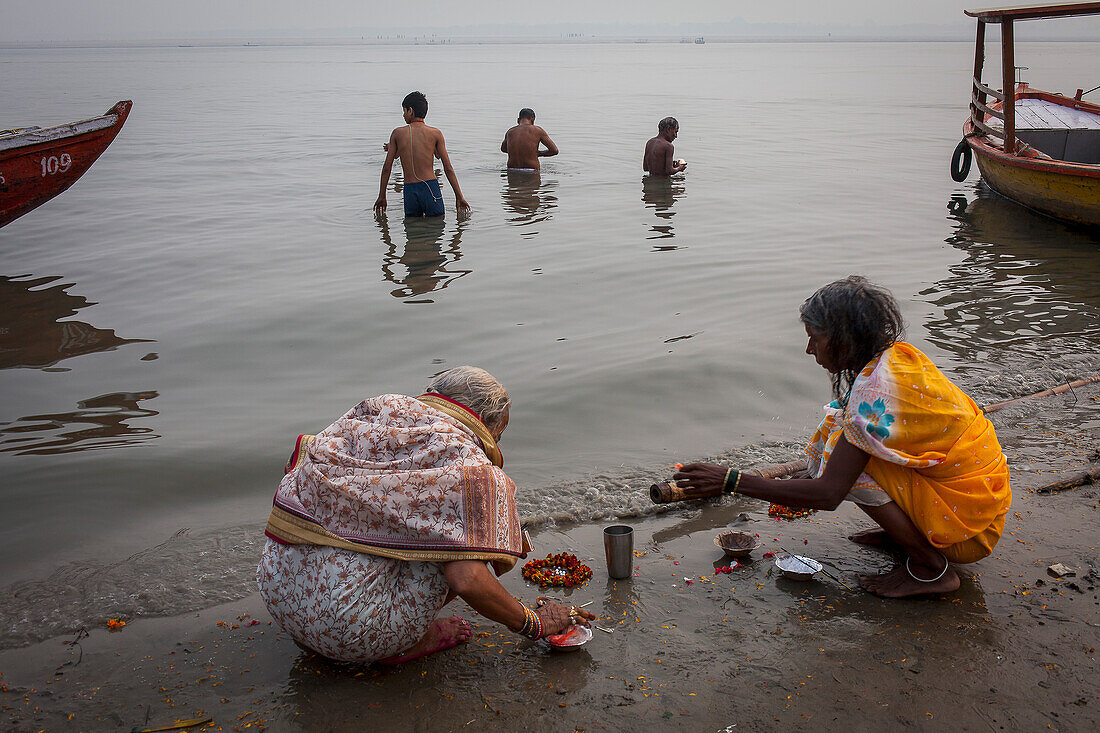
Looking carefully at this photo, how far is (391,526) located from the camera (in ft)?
8.11

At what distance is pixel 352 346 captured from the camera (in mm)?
6715

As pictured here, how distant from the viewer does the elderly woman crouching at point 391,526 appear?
8.04 feet

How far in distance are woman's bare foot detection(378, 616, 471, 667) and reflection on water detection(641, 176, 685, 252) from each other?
7.42 metres

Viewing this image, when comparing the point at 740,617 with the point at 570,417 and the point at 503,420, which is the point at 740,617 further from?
the point at 570,417

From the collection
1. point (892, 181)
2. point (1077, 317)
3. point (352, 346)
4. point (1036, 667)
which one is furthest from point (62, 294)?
point (892, 181)

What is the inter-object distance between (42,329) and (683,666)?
6.81 m

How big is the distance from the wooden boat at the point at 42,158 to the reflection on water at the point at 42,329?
121 cm

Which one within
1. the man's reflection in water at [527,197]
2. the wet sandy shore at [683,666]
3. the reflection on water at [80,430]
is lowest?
the wet sandy shore at [683,666]

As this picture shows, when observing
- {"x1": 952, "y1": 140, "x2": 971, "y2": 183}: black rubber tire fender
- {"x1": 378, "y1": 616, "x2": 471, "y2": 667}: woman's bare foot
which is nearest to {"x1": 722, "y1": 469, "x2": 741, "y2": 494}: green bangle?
{"x1": 378, "y1": 616, "x2": 471, "y2": 667}: woman's bare foot

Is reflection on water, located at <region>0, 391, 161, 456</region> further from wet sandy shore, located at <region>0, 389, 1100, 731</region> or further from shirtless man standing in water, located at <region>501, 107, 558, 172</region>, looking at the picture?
shirtless man standing in water, located at <region>501, 107, 558, 172</region>

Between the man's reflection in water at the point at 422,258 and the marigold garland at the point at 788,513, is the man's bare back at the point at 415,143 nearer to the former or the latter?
the man's reflection in water at the point at 422,258

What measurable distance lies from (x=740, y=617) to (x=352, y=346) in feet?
14.6

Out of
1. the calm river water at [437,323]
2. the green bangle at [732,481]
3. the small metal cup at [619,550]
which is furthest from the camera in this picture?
the calm river water at [437,323]

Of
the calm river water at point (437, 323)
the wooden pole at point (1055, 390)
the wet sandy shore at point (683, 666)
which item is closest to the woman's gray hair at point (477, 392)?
the wet sandy shore at point (683, 666)
